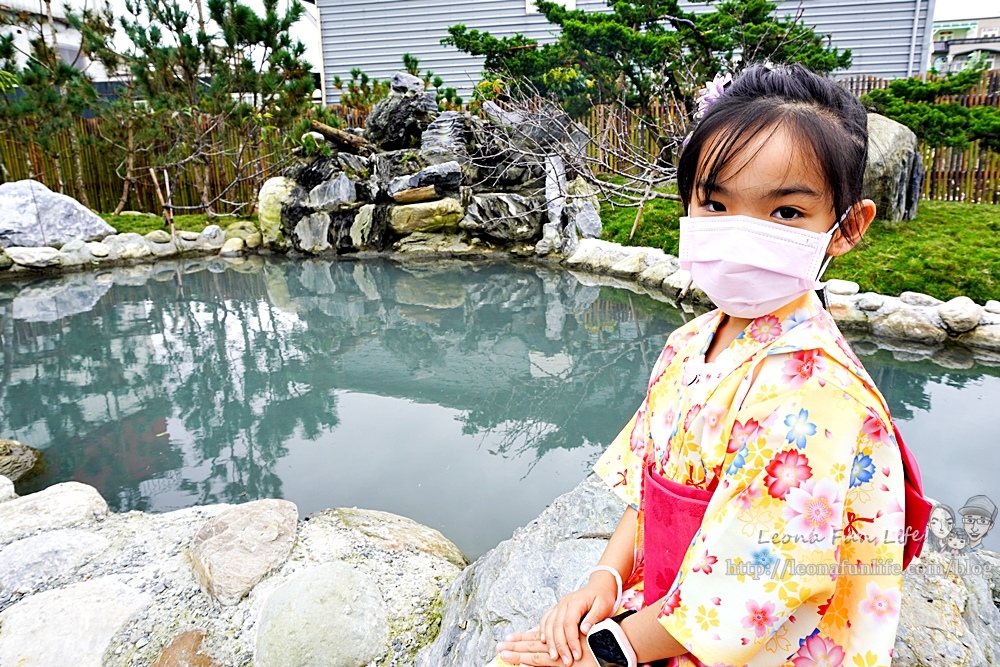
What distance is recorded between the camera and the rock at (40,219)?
733 centimetres

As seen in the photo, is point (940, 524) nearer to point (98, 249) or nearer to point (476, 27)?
point (98, 249)

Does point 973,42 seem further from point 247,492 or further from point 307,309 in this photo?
point 247,492

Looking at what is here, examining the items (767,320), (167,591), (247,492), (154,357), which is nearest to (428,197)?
(154,357)

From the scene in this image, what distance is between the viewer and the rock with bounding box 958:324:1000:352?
11.9ft

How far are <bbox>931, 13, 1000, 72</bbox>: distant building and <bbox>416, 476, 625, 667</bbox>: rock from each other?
30.8ft

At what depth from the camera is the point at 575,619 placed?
83 centimetres

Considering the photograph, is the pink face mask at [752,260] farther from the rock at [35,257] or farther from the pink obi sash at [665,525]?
the rock at [35,257]

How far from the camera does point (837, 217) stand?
742 mm

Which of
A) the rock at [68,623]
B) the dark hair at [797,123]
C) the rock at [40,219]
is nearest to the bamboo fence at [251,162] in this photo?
the rock at [40,219]

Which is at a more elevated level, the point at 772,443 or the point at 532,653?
the point at 772,443

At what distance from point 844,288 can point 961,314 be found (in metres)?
0.67

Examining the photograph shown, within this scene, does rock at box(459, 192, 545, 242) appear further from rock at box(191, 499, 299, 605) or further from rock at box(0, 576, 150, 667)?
rock at box(0, 576, 150, 667)

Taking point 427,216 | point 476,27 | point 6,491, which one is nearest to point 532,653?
point 6,491

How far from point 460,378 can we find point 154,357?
2.03m
